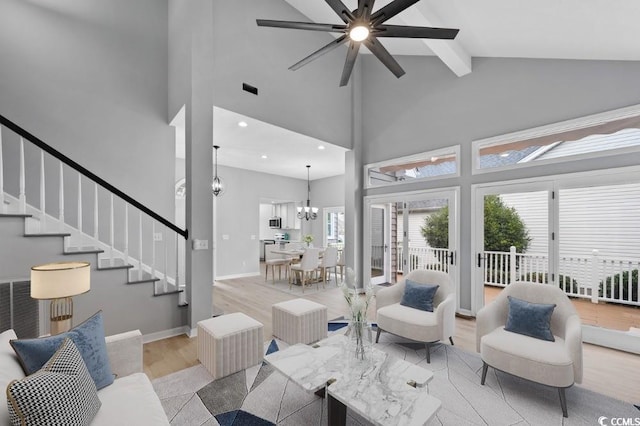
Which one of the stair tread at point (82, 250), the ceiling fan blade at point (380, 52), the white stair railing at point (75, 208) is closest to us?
the ceiling fan blade at point (380, 52)

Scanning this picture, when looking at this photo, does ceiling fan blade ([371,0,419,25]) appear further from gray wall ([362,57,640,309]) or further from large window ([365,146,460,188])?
large window ([365,146,460,188])

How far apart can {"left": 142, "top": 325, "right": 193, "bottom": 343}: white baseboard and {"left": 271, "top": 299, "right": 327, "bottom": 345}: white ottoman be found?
1.23 meters

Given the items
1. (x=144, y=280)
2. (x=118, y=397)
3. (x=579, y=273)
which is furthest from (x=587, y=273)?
(x=144, y=280)

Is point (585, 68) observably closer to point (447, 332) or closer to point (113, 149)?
point (447, 332)

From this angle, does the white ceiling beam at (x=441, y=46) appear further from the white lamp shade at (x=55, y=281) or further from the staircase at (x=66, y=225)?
the white lamp shade at (x=55, y=281)

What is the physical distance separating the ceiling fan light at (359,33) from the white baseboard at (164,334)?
3843 millimetres

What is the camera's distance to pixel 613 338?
125 inches

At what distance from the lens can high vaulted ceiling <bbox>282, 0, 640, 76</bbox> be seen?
8.43 ft

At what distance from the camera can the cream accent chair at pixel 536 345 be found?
2.13 metres

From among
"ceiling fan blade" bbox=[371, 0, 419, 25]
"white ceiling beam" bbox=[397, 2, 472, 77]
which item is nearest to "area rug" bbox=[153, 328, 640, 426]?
"ceiling fan blade" bbox=[371, 0, 419, 25]

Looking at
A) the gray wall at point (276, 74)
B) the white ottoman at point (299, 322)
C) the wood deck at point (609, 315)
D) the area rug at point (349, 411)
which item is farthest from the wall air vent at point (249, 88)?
the wood deck at point (609, 315)

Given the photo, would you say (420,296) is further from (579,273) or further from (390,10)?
(390,10)

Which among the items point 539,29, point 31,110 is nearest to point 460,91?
point 539,29

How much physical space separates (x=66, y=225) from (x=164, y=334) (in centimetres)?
172
